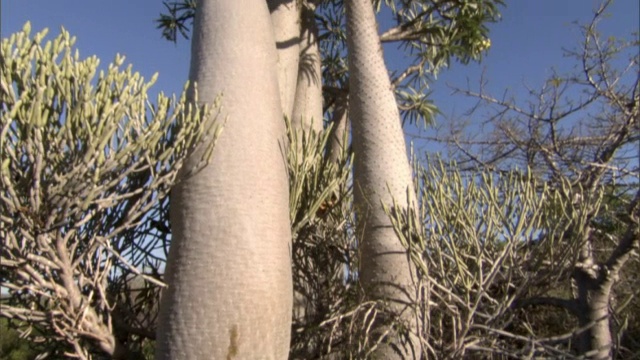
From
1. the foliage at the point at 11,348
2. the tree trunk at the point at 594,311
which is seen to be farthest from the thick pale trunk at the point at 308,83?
the foliage at the point at 11,348

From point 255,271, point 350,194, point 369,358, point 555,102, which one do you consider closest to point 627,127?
point 555,102

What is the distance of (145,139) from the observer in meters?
2.27

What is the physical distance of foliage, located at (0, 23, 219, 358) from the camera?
205 cm

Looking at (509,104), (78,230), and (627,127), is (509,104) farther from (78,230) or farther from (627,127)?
(78,230)

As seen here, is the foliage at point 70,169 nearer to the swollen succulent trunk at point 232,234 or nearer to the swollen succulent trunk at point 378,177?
the swollen succulent trunk at point 232,234

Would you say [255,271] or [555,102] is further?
[555,102]

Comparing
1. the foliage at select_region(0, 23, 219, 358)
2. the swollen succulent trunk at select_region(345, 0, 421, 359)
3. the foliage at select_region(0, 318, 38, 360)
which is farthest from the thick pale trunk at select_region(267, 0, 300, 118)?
the foliage at select_region(0, 318, 38, 360)

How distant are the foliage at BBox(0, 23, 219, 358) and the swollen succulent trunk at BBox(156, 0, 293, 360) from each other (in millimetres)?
166

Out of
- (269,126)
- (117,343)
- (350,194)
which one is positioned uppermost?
(269,126)

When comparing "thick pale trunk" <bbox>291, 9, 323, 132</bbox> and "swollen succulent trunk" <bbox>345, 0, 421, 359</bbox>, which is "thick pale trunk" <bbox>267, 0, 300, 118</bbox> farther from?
"swollen succulent trunk" <bbox>345, 0, 421, 359</bbox>

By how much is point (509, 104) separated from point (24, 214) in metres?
4.33

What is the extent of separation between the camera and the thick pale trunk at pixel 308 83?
4346 millimetres

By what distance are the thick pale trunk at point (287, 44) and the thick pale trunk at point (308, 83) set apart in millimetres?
276

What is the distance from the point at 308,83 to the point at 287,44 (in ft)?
1.91
